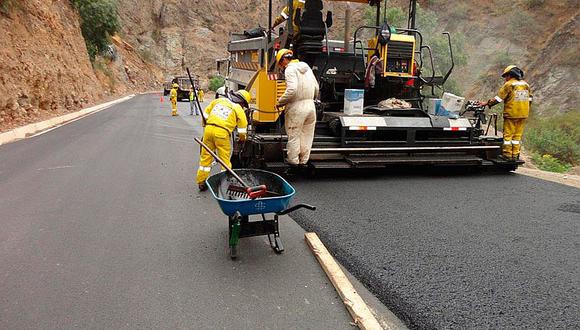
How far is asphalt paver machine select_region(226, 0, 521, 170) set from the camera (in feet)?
21.5

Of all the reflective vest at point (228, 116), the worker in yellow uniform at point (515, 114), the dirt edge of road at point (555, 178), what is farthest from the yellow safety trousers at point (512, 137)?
the reflective vest at point (228, 116)

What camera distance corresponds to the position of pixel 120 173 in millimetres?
6953

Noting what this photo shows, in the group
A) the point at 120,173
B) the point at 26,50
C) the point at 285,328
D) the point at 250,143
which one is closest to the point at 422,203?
the point at 250,143

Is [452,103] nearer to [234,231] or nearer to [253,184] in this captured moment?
[253,184]

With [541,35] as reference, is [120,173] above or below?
below

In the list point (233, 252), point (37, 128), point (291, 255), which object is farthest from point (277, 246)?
point (37, 128)

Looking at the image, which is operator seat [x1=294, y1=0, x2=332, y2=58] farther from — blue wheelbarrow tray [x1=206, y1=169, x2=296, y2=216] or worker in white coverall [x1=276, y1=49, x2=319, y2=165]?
blue wheelbarrow tray [x1=206, y1=169, x2=296, y2=216]

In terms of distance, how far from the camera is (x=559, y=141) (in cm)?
1342

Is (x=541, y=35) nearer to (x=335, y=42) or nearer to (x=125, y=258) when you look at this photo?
(x=335, y=42)

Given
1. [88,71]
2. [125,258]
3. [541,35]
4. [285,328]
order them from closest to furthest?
[285,328]
[125,258]
[88,71]
[541,35]

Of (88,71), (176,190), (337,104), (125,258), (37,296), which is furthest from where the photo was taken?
(88,71)

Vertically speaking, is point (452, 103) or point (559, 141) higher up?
point (452, 103)

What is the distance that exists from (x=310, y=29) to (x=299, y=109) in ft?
4.76

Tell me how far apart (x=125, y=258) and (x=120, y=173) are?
11.3 feet
